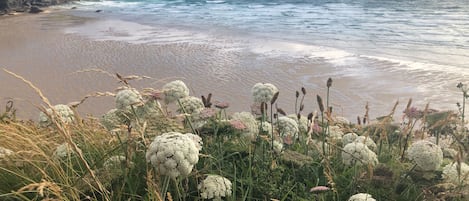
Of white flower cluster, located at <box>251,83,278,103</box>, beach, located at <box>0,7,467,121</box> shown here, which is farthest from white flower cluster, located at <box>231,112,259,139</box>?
beach, located at <box>0,7,467,121</box>

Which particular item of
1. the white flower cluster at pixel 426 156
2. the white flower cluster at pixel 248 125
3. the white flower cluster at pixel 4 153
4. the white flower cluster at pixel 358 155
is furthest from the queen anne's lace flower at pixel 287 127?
the white flower cluster at pixel 4 153

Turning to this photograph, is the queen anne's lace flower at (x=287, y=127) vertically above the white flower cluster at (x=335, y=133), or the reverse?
the queen anne's lace flower at (x=287, y=127)

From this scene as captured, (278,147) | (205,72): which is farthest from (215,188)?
(205,72)

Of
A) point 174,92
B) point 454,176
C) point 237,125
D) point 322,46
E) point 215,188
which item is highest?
point 174,92

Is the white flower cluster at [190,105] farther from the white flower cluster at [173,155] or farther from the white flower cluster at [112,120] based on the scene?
the white flower cluster at [173,155]

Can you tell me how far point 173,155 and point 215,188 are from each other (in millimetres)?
517

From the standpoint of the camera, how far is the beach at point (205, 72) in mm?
8109

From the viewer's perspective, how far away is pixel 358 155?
2.83 meters

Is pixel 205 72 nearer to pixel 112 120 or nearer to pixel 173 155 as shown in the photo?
pixel 112 120

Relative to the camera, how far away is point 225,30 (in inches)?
703

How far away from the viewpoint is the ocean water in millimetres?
9062

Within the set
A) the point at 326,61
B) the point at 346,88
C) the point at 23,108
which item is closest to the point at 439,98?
the point at 346,88

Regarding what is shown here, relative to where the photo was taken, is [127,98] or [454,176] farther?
[127,98]

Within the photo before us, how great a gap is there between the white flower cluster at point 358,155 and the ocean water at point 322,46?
2.66m
